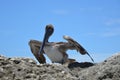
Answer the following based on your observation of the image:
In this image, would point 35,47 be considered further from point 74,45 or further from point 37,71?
point 37,71

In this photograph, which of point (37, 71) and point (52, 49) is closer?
point (37, 71)

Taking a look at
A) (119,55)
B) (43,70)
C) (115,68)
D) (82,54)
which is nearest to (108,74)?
(115,68)

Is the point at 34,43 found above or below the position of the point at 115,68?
above

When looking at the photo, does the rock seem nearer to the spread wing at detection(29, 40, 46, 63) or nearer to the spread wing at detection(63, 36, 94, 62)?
the spread wing at detection(63, 36, 94, 62)

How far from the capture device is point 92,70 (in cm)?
621

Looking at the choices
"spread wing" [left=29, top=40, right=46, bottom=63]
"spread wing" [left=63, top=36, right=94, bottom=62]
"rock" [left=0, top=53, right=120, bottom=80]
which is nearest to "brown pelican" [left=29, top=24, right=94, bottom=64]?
"spread wing" [left=29, top=40, right=46, bottom=63]

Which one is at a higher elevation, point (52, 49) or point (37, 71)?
point (52, 49)

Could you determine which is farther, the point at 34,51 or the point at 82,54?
the point at 34,51

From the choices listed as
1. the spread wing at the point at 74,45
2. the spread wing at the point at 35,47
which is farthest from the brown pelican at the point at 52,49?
the spread wing at the point at 74,45

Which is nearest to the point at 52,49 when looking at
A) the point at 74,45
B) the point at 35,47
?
the point at 35,47

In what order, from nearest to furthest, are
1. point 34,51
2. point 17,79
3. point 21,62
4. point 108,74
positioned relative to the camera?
point 17,79 < point 21,62 < point 108,74 < point 34,51

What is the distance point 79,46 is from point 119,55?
4.39m

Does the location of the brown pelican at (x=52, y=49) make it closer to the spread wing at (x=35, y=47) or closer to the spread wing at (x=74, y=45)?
the spread wing at (x=35, y=47)

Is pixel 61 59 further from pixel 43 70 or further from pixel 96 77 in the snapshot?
pixel 43 70
